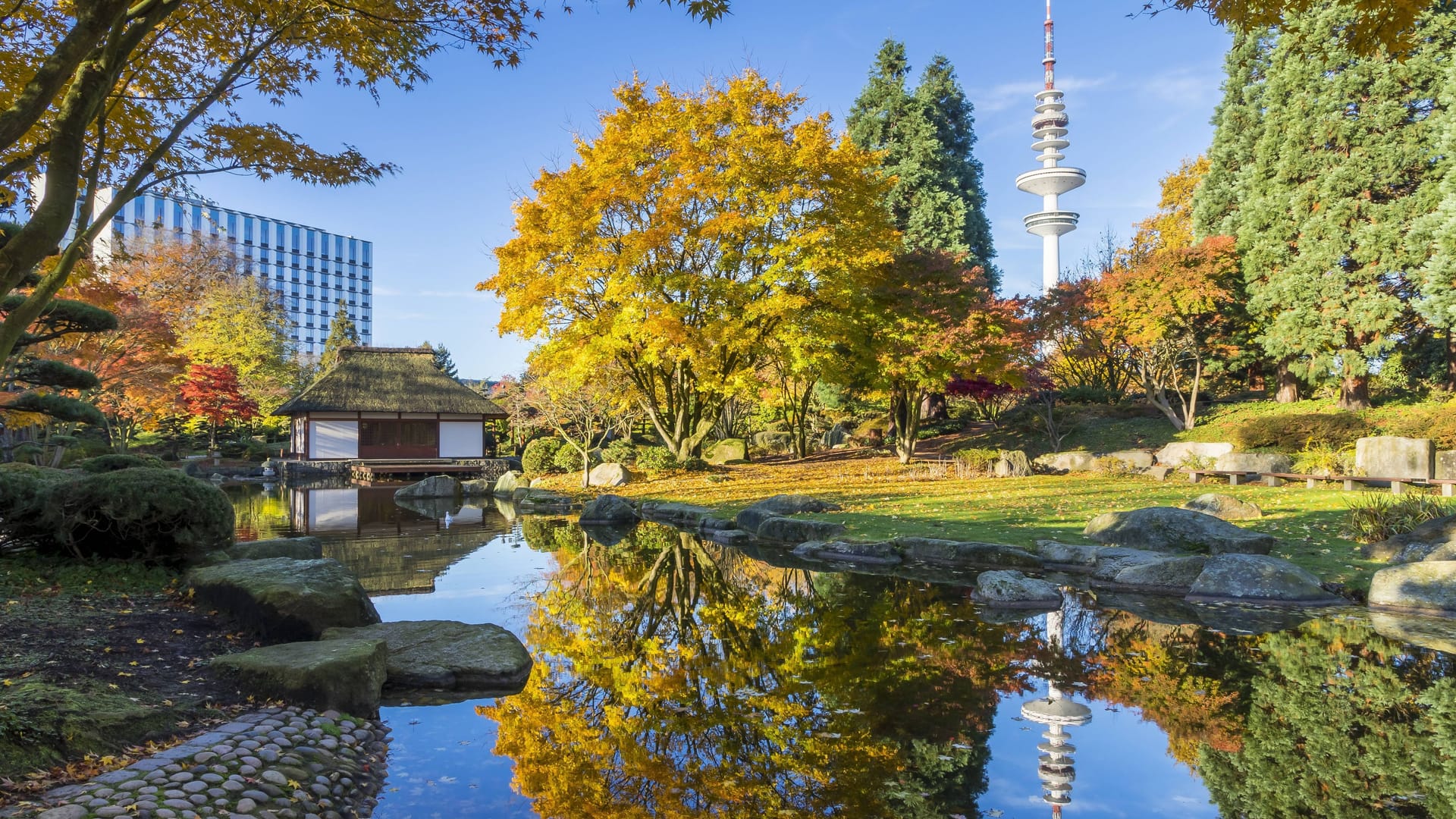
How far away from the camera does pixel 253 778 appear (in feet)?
10.5

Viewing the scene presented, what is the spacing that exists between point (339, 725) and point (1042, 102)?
205ft

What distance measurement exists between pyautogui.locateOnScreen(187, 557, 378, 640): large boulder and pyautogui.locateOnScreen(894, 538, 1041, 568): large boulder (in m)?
5.88

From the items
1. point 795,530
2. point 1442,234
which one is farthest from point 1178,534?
point 1442,234

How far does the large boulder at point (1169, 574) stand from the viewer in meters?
7.34

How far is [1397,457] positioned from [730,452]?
14.9 metres

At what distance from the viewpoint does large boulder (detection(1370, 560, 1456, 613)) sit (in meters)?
6.23

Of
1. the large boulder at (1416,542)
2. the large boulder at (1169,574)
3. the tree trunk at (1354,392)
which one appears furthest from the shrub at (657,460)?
the tree trunk at (1354,392)

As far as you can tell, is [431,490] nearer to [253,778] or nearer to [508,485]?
[508,485]

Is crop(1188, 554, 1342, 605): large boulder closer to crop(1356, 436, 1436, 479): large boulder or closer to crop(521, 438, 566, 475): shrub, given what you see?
crop(1356, 436, 1436, 479): large boulder

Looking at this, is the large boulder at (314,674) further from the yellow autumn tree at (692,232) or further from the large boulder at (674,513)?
the yellow autumn tree at (692,232)

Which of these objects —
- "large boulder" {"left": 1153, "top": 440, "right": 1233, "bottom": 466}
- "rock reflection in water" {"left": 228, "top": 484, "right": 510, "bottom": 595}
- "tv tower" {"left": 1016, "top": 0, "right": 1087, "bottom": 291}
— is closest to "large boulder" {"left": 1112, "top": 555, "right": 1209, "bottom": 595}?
"rock reflection in water" {"left": 228, "top": 484, "right": 510, "bottom": 595}

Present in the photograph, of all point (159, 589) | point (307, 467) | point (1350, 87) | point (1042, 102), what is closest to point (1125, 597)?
point (159, 589)

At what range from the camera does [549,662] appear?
5.43 metres

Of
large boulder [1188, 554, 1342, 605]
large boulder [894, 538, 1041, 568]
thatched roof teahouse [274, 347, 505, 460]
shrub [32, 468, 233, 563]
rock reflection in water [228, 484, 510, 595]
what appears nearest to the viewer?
large boulder [1188, 554, 1342, 605]
